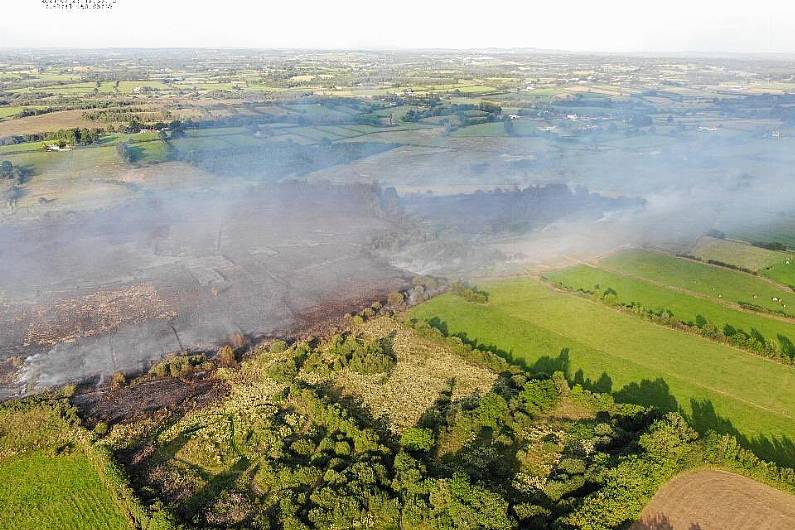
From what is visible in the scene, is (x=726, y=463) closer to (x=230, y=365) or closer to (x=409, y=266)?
(x=230, y=365)

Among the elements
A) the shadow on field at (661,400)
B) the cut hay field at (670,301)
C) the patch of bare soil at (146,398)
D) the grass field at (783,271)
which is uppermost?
the grass field at (783,271)

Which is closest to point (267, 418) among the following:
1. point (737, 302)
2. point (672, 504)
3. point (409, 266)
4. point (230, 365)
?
point (230, 365)

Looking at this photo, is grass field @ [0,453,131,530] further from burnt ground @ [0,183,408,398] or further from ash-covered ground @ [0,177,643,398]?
ash-covered ground @ [0,177,643,398]

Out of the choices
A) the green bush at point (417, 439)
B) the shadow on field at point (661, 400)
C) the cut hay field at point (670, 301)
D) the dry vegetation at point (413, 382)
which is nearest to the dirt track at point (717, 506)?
the shadow on field at point (661, 400)

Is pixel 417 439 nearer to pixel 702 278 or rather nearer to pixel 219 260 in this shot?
pixel 702 278

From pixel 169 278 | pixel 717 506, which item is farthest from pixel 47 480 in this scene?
pixel 717 506

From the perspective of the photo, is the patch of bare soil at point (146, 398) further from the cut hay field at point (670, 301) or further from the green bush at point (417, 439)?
the cut hay field at point (670, 301)

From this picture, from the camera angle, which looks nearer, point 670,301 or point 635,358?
point 635,358
